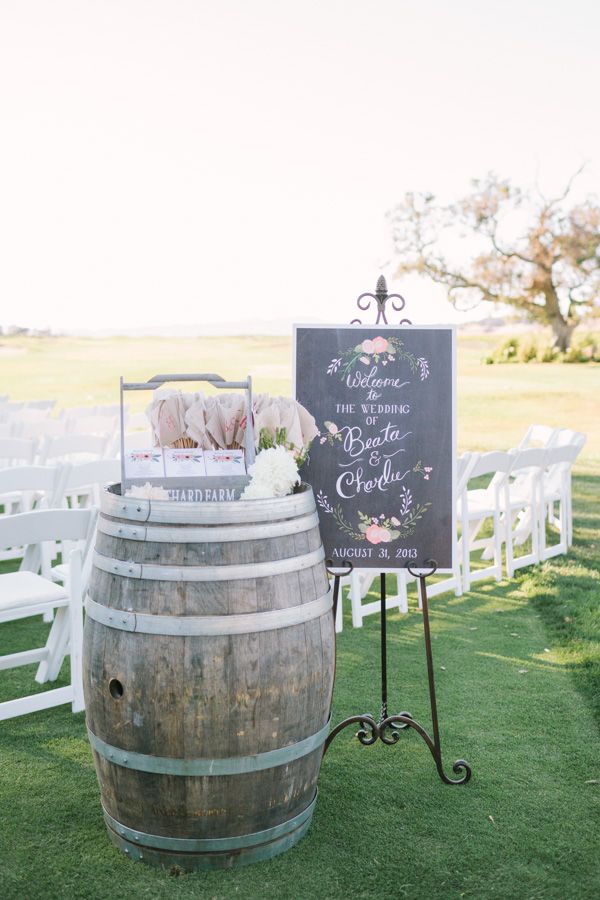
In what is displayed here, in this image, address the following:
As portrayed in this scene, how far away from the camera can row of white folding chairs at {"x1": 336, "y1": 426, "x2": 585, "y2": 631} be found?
18.0ft

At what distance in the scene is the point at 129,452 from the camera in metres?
2.79

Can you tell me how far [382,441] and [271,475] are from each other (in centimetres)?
73

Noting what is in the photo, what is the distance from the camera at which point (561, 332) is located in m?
26.3

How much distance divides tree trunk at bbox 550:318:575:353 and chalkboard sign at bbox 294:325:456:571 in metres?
23.8

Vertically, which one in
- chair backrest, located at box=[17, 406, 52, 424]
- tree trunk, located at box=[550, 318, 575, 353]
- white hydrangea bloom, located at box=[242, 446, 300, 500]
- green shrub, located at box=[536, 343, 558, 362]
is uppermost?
tree trunk, located at box=[550, 318, 575, 353]

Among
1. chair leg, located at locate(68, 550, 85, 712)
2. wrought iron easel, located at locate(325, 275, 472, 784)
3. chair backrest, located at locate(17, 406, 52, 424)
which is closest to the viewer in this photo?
wrought iron easel, located at locate(325, 275, 472, 784)

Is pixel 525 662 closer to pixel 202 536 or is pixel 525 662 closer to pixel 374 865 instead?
pixel 374 865

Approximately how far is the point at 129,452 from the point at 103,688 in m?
0.74

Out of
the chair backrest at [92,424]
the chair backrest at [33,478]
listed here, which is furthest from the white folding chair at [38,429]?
the chair backrest at [33,478]

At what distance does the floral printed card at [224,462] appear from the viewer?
276 cm

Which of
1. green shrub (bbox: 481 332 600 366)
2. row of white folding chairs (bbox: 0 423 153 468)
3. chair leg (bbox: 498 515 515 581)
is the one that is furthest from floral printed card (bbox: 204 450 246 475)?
green shrub (bbox: 481 332 600 366)

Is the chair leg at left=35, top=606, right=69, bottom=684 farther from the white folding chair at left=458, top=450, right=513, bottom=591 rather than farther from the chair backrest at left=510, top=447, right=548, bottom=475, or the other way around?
the chair backrest at left=510, top=447, right=548, bottom=475

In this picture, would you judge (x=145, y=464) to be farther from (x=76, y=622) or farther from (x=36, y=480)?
(x=36, y=480)

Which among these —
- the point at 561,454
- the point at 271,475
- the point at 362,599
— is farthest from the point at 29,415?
the point at 271,475
